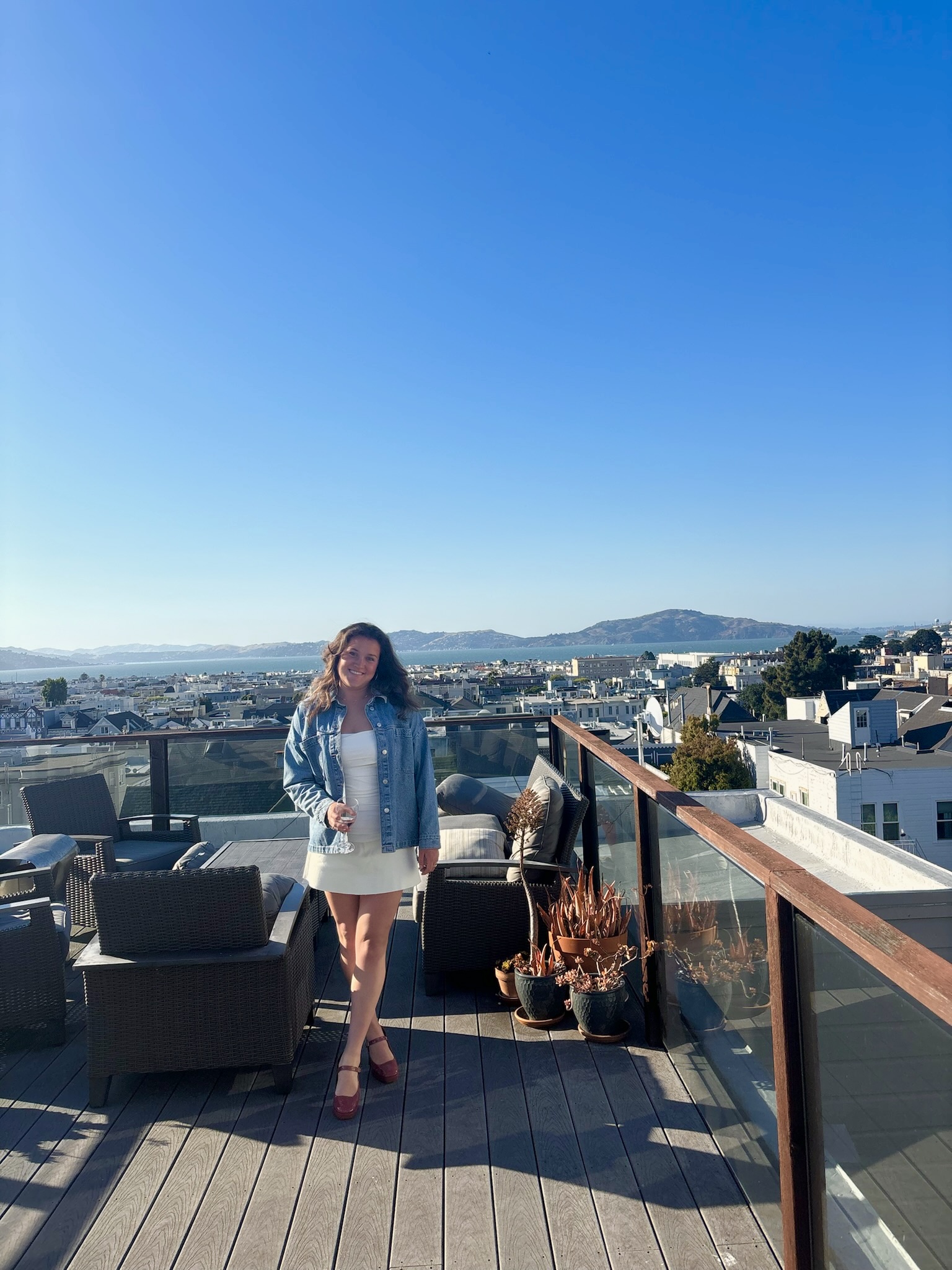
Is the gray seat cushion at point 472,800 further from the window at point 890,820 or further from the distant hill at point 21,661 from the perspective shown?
the window at point 890,820

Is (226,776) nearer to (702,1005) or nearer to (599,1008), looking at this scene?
(599,1008)

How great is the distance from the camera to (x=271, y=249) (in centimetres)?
1059

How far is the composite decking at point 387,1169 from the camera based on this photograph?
1746mm

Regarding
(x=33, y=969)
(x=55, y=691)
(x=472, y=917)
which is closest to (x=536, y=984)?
(x=472, y=917)

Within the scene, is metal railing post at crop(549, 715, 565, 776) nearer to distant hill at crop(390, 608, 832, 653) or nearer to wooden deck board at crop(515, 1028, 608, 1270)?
wooden deck board at crop(515, 1028, 608, 1270)

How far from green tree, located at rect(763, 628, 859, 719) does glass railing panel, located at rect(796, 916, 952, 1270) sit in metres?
56.4

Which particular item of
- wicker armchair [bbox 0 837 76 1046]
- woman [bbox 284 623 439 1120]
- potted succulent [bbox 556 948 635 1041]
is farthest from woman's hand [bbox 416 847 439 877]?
wicker armchair [bbox 0 837 76 1046]

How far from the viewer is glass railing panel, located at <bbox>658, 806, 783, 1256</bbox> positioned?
1673 millimetres

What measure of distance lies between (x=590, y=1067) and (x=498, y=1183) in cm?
64

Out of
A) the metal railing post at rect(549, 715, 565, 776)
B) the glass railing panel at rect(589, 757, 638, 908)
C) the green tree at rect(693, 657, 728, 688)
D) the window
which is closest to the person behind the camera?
the glass railing panel at rect(589, 757, 638, 908)

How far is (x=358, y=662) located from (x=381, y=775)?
37 centimetres

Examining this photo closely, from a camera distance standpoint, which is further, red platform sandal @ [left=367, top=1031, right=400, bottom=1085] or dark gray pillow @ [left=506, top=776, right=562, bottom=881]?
dark gray pillow @ [left=506, top=776, right=562, bottom=881]

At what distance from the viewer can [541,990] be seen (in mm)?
2789

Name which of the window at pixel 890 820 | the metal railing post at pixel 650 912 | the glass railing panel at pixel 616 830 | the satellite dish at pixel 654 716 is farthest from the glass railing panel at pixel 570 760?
the satellite dish at pixel 654 716
